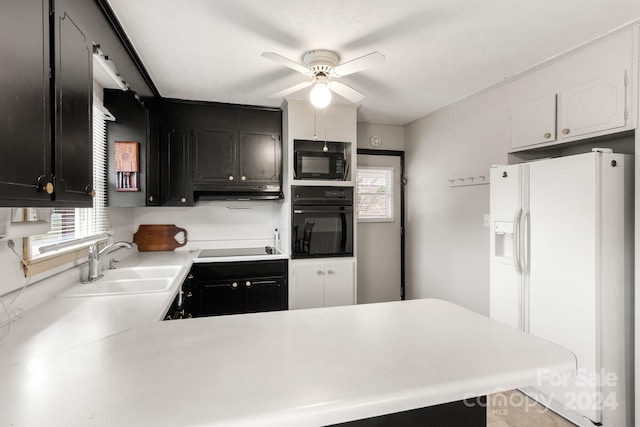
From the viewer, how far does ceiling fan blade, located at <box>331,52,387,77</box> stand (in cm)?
181

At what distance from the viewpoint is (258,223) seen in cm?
373

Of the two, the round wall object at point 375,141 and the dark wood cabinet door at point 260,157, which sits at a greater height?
the round wall object at point 375,141

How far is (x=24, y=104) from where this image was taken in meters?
0.90

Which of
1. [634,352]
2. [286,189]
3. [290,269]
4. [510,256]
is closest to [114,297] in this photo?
[290,269]

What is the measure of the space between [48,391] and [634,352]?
275 cm

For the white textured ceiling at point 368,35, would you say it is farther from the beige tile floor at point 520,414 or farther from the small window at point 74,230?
the beige tile floor at point 520,414

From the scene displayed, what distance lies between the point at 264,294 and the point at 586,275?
2.47m

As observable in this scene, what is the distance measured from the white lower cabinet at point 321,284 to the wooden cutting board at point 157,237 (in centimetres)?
134

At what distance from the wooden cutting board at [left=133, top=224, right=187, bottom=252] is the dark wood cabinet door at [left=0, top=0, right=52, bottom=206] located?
2.57 m

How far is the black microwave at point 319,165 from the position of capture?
3207 mm

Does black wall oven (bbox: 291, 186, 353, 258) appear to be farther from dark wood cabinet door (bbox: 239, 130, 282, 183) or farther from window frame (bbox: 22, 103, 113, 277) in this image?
window frame (bbox: 22, 103, 113, 277)

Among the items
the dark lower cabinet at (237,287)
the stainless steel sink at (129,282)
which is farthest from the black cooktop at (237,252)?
the stainless steel sink at (129,282)

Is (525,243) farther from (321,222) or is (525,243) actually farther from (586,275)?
(321,222)

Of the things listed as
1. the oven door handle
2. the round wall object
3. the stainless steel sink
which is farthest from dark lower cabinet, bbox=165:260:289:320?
the round wall object
